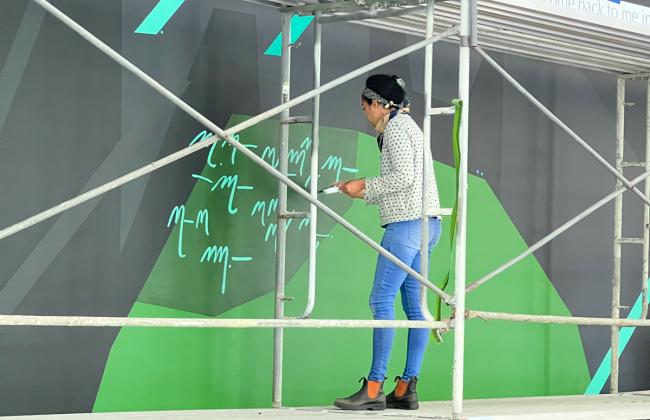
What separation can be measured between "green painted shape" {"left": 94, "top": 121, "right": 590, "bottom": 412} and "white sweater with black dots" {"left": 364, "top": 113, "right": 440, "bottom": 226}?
40.8 inches

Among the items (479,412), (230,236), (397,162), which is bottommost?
(479,412)

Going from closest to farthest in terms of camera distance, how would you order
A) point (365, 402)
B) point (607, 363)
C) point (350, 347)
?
point (365, 402), point (350, 347), point (607, 363)

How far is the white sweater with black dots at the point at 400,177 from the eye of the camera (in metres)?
5.52

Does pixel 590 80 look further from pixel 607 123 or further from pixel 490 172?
pixel 490 172

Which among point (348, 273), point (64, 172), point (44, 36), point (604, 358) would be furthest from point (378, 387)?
point (604, 358)

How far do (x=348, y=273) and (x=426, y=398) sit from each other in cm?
94

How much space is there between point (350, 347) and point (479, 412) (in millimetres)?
1197

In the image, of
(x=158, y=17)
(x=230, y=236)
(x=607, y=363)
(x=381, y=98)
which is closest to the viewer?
(x=381, y=98)

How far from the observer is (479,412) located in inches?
227

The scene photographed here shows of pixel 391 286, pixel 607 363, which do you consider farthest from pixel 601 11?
pixel 607 363

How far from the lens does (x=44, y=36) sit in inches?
216

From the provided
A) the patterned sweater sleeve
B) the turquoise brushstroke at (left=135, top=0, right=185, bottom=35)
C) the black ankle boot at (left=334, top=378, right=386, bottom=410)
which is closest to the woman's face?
the patterned sweater sleeve

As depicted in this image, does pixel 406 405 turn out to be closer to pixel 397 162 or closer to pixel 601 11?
pixel 397 162

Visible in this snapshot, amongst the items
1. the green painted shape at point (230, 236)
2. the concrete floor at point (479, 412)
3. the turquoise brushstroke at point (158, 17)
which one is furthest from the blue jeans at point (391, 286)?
Result: the turquoise brushstroke at point (158, 17)
